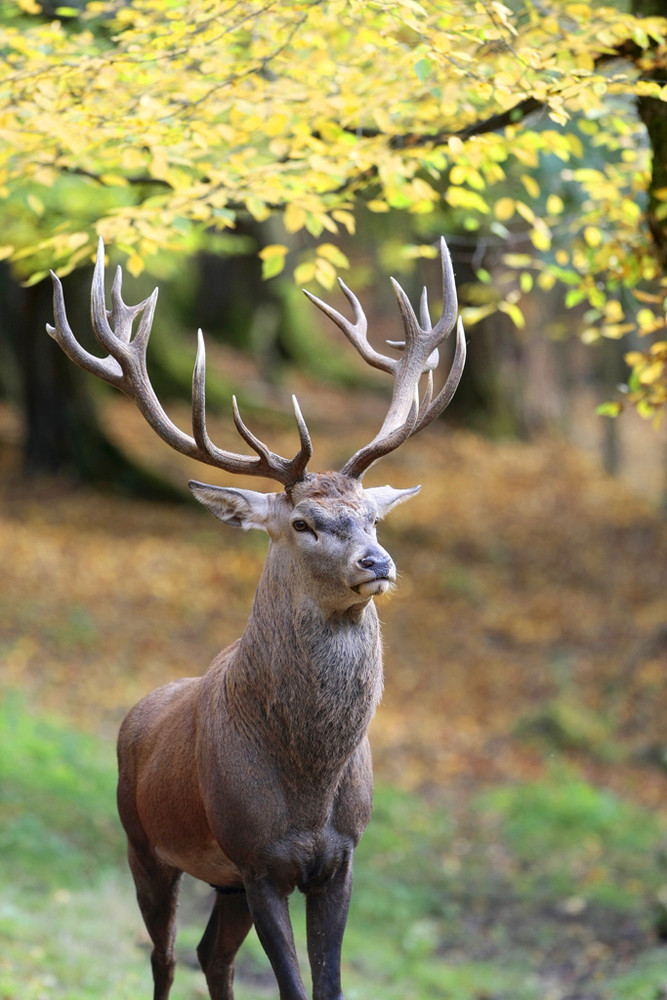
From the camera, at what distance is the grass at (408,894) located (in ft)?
22.3

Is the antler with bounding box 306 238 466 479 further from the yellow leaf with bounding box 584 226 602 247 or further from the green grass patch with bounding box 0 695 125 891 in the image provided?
the green grass patch with bounding box 0 695 125 891

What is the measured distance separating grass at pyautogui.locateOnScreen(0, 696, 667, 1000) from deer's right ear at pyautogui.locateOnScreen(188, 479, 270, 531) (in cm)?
283

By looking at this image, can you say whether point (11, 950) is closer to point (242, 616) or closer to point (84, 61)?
point (84, 61)

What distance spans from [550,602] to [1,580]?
6.38 metres

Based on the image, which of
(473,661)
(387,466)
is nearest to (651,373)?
(473,661)

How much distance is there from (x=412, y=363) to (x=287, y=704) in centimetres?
150

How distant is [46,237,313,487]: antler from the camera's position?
418 cm

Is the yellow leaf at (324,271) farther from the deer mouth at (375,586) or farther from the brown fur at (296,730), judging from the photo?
the deer mouth at (375,586)

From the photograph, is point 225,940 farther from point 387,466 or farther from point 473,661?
point 387,466

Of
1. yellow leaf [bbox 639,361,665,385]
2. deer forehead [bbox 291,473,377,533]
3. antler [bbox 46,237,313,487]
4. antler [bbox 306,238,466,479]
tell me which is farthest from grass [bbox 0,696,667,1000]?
yellow leaf [bbox 639,361,665,385]

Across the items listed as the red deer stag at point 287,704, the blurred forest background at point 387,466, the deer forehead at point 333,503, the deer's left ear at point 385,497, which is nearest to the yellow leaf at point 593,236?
the blurred forest background at point 387,466

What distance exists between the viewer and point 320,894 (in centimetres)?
414

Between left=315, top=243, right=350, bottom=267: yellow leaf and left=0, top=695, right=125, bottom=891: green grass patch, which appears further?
left=0, top=695, right=125, bottom=891: green grass patch

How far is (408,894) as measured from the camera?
27.9 feet
